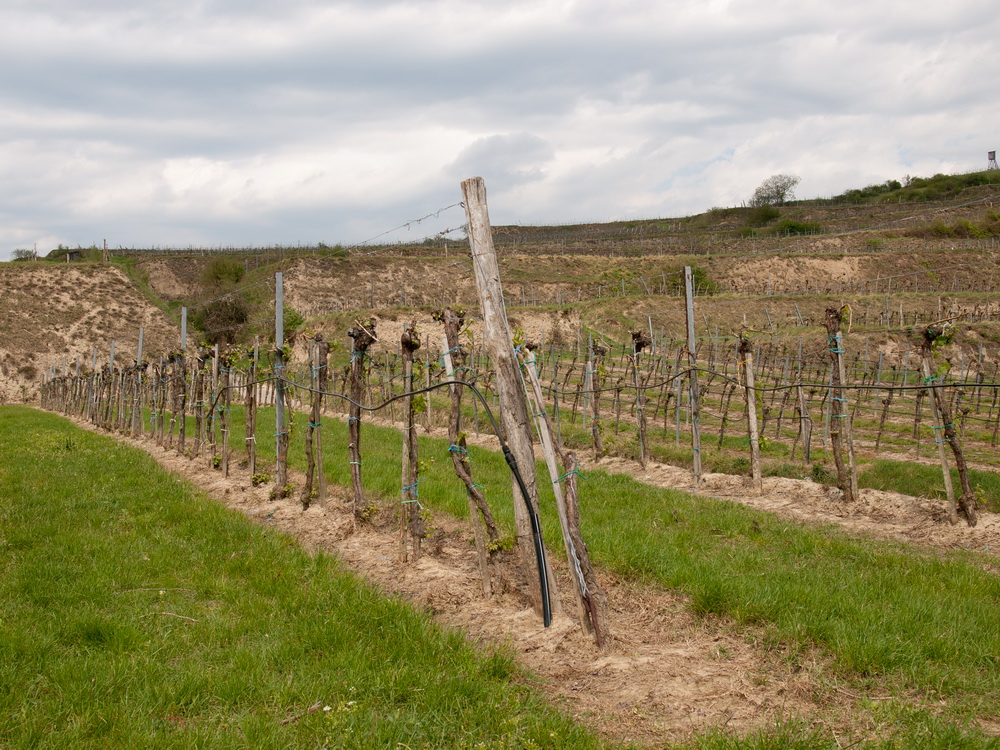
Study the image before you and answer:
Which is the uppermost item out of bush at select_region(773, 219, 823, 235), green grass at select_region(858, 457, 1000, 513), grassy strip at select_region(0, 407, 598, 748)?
bush at select_region(773, 219, 823, 235)

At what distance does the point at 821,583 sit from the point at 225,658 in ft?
14.4

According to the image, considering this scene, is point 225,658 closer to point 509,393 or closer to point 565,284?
point 509,393

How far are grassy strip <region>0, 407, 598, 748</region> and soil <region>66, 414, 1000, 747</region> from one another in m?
0.38

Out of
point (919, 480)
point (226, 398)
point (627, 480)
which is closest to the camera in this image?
point (919, 480)

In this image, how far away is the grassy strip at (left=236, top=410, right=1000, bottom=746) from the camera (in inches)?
168

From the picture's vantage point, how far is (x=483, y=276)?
18.1ft

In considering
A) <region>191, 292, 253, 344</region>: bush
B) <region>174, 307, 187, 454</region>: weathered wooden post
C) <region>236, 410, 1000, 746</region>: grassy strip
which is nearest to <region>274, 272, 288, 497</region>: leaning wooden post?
<region>236, 410, 1000, 746</region>: grassy strip

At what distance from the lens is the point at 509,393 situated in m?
5.40

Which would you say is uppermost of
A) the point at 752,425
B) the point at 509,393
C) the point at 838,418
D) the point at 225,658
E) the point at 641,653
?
the point at 509,393

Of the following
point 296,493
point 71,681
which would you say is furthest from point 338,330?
point 71,681

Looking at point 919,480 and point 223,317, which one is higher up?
point 223,317

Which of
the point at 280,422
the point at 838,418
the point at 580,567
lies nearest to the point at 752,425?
the point at 838,418

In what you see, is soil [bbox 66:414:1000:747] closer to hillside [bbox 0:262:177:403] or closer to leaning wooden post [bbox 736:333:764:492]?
leaning wooden post [bbox 736:333:764:492]

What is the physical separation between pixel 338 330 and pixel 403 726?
43.6 meters
